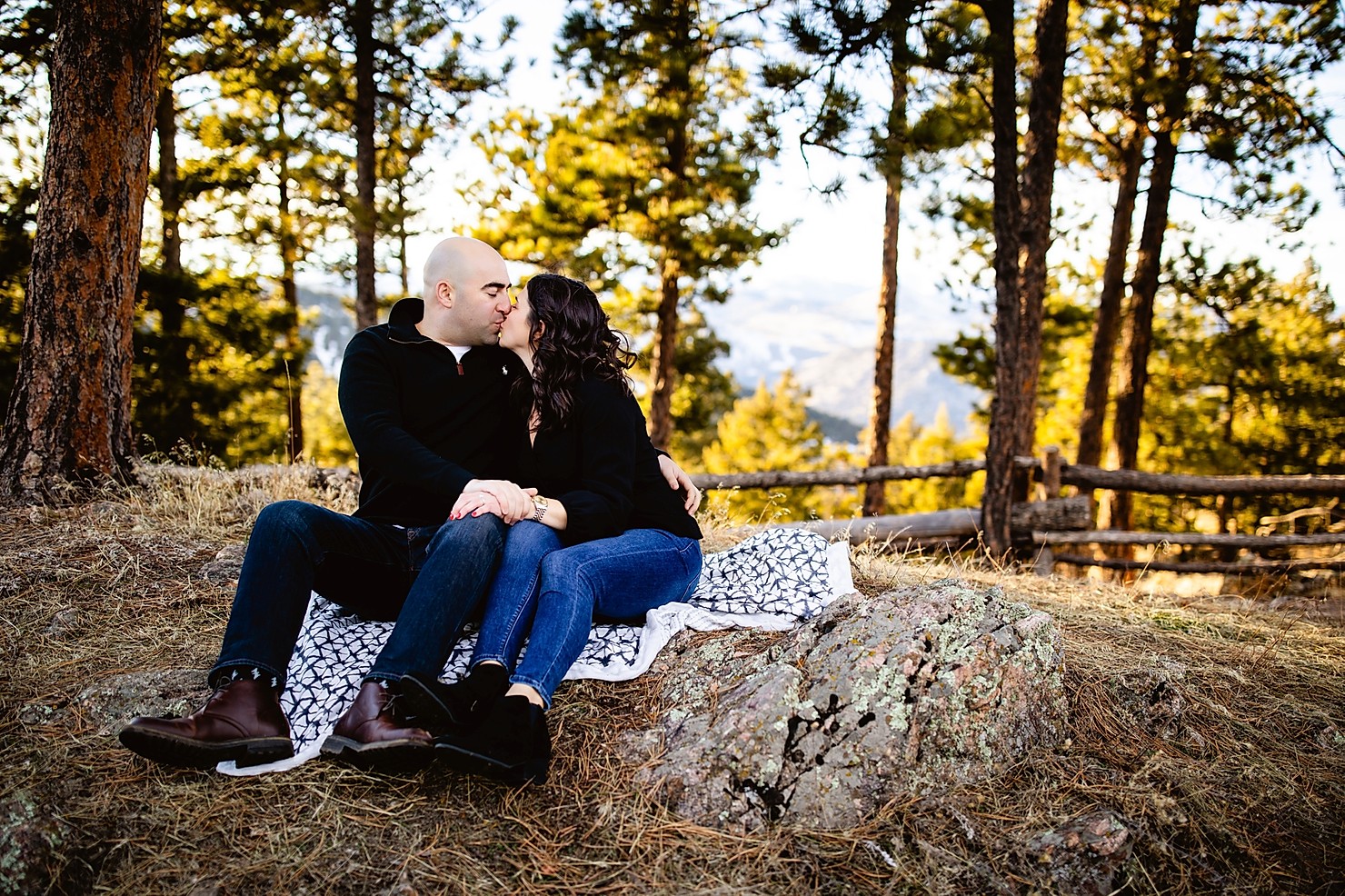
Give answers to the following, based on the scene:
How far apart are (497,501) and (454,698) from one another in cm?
68

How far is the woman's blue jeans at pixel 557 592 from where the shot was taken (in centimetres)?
249

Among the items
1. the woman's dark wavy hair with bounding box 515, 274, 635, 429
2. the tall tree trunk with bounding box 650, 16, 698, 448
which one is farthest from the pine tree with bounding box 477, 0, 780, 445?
the woman's dark wavy hair with bounding box 515, 274, 635, 429

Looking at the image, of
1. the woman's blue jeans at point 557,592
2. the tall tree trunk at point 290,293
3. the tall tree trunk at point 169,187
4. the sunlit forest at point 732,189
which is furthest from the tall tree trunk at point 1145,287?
the tall tree trunk at point 169,187

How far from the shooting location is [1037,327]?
8.48 metres

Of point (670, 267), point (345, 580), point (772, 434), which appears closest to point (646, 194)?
point (670, 267)

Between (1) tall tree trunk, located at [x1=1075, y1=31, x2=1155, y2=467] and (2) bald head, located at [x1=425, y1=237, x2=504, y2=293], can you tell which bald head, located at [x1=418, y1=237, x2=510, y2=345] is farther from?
(1) tall tree trunk, located at [x1=1075, y1=31, x2=1155, y2=467]

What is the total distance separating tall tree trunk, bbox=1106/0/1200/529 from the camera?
371 inches

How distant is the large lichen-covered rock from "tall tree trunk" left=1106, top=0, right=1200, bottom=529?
9261 mm

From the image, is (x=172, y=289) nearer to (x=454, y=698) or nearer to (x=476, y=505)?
(x=476, y=505)

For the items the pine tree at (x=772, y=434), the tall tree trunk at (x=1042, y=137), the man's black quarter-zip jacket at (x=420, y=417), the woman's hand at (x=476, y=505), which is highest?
the tall tree trunk at (x=1042, y=137)

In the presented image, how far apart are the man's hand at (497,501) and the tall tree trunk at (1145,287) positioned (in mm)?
10170

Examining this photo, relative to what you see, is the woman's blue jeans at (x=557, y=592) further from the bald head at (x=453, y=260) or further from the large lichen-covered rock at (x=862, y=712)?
the bald head at (x=453, y=260)

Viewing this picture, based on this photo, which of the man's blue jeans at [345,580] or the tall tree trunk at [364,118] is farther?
the tall tree trunk at [364,118]

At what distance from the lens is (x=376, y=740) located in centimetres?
221
